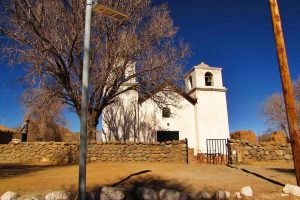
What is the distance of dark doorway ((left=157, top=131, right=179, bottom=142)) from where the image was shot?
24281 millimetres

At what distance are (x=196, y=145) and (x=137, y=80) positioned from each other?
11167 mm

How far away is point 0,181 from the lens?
27.6ft

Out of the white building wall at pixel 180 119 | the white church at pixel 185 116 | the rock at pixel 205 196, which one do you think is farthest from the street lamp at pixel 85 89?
the white building wall at pixel 180 119

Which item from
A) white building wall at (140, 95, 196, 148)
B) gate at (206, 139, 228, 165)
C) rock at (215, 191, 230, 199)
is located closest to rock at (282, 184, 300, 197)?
rock at (215, 191, 230, 199)

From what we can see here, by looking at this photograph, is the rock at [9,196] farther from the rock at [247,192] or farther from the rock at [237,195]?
the rock at [247,192]

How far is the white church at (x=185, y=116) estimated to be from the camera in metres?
23.4

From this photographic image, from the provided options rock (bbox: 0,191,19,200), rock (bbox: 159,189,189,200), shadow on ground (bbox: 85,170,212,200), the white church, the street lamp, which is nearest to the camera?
the street lamp

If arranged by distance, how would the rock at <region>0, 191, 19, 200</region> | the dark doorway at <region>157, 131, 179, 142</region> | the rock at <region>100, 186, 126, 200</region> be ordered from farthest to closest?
1. the dark doorway at <region>157, 131, 179, 142</region>
2. the rock at <region>100, 186, 126, 200</region>
3. the rock at <region>0, 191, 19, 200</region>

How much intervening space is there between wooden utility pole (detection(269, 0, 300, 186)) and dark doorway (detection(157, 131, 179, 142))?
16.4 m

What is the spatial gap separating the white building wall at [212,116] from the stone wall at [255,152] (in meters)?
8.20

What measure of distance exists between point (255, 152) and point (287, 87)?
8.78 m

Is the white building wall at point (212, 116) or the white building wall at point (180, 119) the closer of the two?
the white building wall at point (180, 119)

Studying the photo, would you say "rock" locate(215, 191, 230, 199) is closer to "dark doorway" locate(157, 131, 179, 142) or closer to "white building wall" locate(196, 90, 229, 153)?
"dark doorway" locate(157, 131, 179, 142)

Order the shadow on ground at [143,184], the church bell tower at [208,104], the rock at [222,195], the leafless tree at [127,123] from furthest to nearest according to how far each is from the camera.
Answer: the church bell tower at [208,104] → the leafless tree at [127,123] → the shadow on ground at [143,184] → the rock at [222,195]
